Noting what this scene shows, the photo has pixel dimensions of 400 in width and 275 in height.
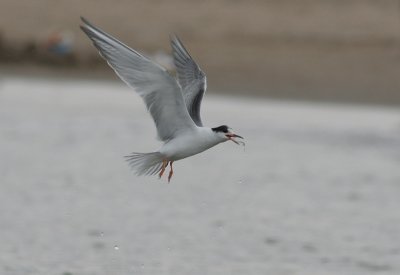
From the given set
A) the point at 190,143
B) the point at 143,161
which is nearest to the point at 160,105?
the point at 190,143

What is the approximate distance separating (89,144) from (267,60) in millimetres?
5328

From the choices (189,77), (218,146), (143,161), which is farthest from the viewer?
(218,146)

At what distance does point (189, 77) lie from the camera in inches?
347

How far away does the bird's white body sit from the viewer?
25.7 ft

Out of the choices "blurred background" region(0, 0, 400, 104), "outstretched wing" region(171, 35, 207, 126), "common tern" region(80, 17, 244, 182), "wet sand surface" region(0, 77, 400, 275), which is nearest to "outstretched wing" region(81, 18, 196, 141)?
"common tern" region(80, 17, 244, 182)

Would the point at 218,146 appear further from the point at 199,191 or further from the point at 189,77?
the point at 189,77

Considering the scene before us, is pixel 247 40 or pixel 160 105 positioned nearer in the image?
pixel 160 105

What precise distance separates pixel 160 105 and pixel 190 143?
343 millimetres

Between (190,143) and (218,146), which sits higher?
(218,146)

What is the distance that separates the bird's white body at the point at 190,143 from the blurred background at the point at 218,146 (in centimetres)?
255

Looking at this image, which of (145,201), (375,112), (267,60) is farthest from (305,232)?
(267,60)

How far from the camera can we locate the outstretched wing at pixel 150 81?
25.3 feet

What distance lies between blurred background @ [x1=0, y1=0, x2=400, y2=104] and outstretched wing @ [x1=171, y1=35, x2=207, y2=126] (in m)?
10.6

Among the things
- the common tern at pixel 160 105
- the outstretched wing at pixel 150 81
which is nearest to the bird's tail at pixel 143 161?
the common tern at pixel 160 105
